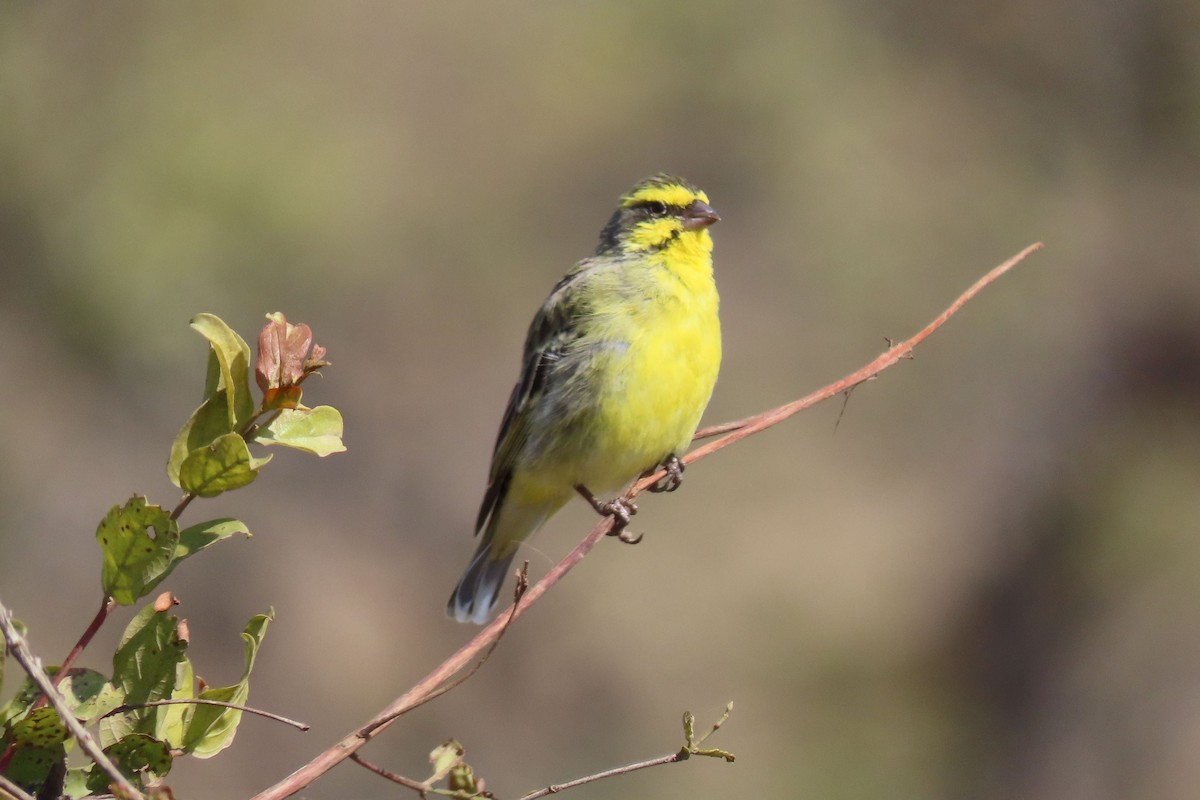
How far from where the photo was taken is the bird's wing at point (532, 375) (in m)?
4.45

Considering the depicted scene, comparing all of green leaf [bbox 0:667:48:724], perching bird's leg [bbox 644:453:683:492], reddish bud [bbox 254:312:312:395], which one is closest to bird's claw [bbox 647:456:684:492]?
perching bird's leg [bbox 644:453:683:492]

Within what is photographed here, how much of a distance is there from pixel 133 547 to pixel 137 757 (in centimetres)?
26

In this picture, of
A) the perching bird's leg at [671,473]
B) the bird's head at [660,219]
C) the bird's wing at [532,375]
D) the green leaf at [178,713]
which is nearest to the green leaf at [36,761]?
the green leaf at [178,713]

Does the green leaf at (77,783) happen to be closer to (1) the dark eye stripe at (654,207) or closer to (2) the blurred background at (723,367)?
(1) the dark eye stripe at (654,207)

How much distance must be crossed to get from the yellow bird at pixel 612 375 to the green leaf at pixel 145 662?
2278 mm

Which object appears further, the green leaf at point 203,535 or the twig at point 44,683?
the green leaf at point 203,535

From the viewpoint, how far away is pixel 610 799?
7988 mm

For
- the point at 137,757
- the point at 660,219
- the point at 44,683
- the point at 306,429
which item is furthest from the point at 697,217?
the point at 44,683

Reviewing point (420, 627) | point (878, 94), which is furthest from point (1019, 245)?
point (420, 627)

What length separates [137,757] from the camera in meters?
1.59

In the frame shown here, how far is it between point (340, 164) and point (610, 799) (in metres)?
5.20

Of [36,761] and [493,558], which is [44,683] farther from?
[493,558]

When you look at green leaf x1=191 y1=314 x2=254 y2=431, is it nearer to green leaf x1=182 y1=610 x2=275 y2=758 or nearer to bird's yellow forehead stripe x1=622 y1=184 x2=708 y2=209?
green leaf x1=182 y1=610 x2=275 y2=758

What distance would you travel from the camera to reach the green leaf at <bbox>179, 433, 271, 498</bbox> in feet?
5.02
